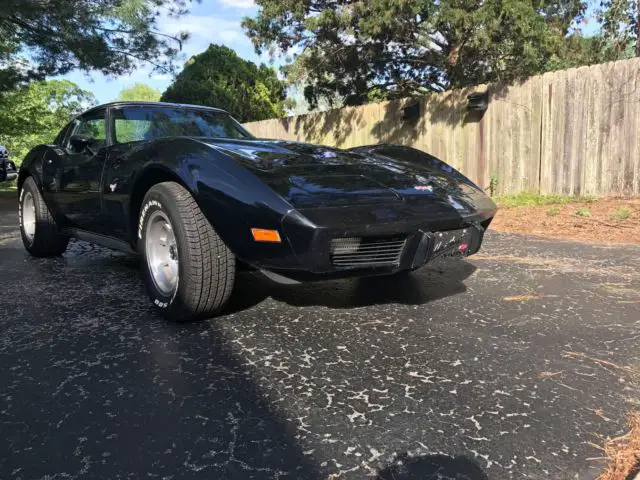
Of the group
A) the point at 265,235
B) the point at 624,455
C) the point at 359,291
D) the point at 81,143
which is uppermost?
the point at 81,143

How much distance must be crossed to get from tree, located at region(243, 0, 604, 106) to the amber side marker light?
707cm

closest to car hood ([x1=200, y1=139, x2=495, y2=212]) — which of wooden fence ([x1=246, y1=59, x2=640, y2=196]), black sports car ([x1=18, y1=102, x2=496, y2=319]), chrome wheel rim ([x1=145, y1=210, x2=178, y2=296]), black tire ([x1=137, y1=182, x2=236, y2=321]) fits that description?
black sports car ([x1=18, y1=102, x2=496, y2=319])

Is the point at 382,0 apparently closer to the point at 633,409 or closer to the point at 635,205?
the point at 635,205

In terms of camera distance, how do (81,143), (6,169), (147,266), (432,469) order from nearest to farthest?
(432,469)
(147,266)
(81,143)
(6,169)

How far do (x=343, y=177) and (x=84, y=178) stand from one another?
6.80 ft

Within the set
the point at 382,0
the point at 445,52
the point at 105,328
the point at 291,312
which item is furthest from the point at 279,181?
the point at 445,52

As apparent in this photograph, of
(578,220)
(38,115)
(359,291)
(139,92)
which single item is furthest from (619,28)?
(139,92)

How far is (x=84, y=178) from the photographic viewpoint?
3.75 meters

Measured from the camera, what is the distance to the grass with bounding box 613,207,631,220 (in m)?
5.98

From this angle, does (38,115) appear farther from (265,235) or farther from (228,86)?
(265,235)

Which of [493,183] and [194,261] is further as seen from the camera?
[493,183]

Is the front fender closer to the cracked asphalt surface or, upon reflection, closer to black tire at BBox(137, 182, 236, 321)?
black tire at BBox(137, 182, 236, 321)

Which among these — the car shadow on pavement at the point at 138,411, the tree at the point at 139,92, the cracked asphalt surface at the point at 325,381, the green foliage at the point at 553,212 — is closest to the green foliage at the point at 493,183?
the green foliage at the point at 553,212

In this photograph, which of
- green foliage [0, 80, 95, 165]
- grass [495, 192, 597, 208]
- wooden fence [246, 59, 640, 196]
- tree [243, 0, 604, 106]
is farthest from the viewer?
green foliage [0, 80, 95, 165]
